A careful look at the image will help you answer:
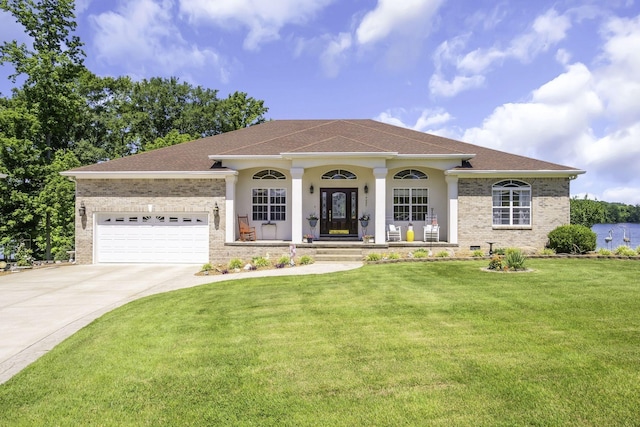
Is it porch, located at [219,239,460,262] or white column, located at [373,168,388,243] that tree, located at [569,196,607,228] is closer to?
porch, located at [219,239,460,262]

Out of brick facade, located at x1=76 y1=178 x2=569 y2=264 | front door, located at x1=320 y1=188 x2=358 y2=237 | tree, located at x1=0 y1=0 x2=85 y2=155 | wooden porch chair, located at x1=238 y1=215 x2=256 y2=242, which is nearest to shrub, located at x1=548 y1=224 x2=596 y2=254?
brick facade, located at x1=76 y1=178 x2=569 y2=264

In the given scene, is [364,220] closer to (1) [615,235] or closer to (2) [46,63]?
(1) [615,235]

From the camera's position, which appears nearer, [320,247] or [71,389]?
[71,389]

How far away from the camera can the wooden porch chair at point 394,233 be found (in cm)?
1681

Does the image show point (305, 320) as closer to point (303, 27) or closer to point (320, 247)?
point (320, 247)

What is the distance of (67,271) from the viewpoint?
557 inches

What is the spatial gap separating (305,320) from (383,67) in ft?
42.3

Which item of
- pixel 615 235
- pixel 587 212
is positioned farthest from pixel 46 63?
pixel 615 235

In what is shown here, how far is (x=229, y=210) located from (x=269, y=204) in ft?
7.28

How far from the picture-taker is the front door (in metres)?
17.9

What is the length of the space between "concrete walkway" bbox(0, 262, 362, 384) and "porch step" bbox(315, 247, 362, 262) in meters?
0.79

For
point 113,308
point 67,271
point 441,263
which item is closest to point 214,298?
point 113,308

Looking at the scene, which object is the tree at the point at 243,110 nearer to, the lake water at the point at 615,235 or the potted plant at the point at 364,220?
the potted plant at the point at 364,220

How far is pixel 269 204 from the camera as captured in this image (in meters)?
17.6
